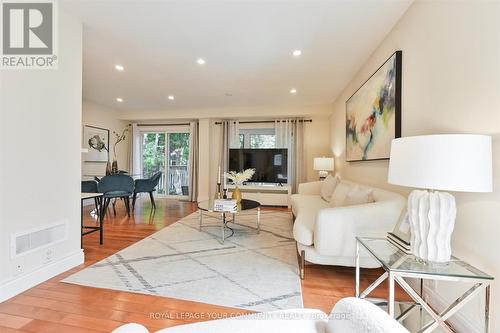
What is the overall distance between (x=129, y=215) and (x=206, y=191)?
6.74ft

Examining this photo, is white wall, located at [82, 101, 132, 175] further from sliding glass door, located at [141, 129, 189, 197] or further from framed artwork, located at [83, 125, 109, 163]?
sliding glass door, located at [141, 129, 189, 197]

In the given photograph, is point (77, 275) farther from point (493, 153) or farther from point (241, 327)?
point (493, 153)

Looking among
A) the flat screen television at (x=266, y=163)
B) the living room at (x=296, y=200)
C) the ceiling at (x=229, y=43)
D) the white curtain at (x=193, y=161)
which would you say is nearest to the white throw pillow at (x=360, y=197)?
the living room at (x=296, y=200)

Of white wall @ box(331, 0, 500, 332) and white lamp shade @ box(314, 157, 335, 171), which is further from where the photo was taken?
white lamp shade @ box(314, 157, 335, 171)

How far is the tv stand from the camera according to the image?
5.51m

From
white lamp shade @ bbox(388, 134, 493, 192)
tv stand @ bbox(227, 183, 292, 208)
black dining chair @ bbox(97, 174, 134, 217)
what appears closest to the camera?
white lamp shade @ bbox(388, 134, 493, 192)

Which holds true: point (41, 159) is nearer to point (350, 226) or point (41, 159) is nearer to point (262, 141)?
point (350, 226)

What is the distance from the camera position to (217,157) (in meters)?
6.21

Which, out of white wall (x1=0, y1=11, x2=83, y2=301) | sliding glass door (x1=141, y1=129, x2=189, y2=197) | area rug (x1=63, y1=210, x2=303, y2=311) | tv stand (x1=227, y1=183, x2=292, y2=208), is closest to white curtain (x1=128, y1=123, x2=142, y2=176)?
sliding glass door (x1=141, y1=129, x2=189, y2=197)

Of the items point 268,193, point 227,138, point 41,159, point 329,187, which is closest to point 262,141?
point 227,138

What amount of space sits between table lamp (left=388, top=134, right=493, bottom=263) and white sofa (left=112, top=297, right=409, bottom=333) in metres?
0.79

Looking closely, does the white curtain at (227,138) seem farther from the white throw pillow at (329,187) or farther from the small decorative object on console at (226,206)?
the small decorative object on console at (226,206)

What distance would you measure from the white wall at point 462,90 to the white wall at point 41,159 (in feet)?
10.3

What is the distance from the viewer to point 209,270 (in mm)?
2240
